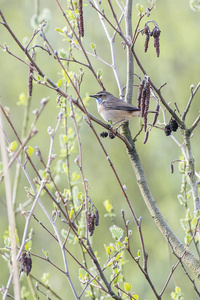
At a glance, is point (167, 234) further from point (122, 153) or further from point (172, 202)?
point (122, 153)

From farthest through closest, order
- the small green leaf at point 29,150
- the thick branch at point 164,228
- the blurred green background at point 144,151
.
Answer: the blurred green background at point 144,151 < the thick branch at point 164,228 < the small green leaf at point 29,150

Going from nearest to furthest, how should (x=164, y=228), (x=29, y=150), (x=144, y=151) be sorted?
(x=29, y=150), (x=164, y=228), (x=144, y=151)

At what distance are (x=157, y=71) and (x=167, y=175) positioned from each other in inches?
91.9

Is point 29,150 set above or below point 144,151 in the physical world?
below

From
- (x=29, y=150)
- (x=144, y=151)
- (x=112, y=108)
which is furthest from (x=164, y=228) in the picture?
(x=144, y=151)

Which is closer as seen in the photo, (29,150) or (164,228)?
(29,150)

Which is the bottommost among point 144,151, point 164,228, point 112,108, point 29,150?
point 29,150

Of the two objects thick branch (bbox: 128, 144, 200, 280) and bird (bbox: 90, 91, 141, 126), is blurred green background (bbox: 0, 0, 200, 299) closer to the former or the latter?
bird (bbox: 90, 91, 141, 126)

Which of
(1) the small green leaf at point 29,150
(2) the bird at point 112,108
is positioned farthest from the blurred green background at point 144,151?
(1) the small green leaf at point 29,150

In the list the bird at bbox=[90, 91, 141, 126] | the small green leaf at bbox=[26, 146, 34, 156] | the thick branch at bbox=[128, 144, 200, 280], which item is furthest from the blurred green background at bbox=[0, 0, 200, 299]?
the small green leaf at bbox=[26, 146, 34, 156]

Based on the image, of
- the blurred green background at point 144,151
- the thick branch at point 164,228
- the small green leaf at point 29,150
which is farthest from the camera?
the blurred green background at point 144,151

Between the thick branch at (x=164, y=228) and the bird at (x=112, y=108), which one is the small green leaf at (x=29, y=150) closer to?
the thick branch at (x=164, y=228)

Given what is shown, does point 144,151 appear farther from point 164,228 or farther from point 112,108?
point 164,228

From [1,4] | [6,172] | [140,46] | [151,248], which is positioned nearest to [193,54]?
[140,46]
